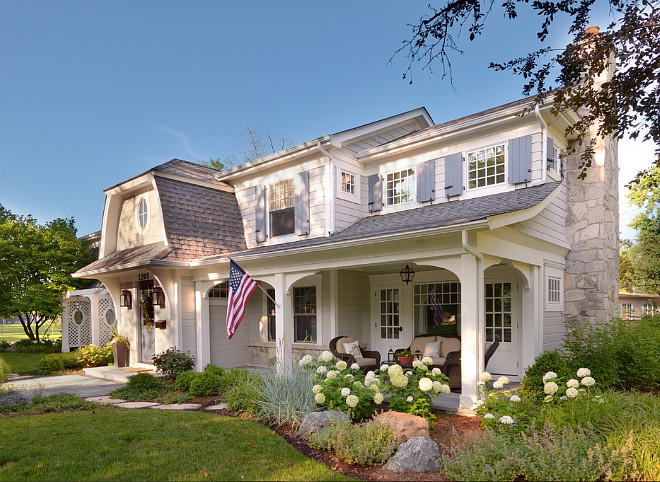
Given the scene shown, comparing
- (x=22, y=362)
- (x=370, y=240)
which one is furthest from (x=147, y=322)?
(x=370, y=240)

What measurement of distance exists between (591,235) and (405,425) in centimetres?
693

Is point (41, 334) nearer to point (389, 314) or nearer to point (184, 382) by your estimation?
point (184, 382)

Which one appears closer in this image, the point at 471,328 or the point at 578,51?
the point at 578,51

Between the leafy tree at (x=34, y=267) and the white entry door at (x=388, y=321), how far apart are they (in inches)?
514

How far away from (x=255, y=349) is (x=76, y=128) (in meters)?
15.1

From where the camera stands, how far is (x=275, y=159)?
10648 mm

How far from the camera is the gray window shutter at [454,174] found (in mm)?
9039

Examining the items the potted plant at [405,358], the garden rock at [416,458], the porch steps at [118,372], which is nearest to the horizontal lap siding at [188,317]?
the porch steps at [118,372]

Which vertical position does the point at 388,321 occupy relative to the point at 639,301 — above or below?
above

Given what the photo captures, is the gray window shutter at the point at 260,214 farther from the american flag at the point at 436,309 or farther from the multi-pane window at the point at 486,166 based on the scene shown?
the multi-pane window at the point at 486,166

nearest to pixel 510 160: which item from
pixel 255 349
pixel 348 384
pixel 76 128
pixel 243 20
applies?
pixel 348 384

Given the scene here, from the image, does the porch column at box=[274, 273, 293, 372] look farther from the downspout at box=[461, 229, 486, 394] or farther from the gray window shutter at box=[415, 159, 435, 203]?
the downspout at box=[461, 229, 486, 394]

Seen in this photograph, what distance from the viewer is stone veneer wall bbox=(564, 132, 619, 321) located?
8.97 metres

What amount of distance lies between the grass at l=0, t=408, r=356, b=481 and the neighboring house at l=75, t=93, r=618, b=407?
2.62 m
